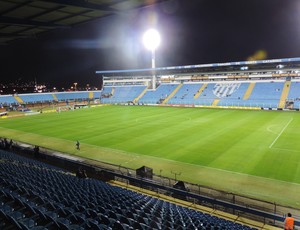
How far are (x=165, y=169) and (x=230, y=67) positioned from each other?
57.8m

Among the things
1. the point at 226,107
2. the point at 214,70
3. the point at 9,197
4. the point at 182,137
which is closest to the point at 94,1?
the point at 9,197

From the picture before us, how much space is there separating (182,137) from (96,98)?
2791 inches

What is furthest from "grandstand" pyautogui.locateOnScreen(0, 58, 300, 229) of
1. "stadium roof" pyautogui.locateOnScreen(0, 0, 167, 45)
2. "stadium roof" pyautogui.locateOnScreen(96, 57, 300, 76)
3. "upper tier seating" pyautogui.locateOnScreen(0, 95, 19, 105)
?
"stadium roof" pyautogui.locateOnScreen(0, 0, 167, 45)

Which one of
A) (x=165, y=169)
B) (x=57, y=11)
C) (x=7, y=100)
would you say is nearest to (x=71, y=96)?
(x=7, y=100)

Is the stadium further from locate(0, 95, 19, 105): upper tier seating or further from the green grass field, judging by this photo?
locate(0, 95, 19, 105): upper tier seating

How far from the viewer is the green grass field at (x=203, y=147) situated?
746 inches

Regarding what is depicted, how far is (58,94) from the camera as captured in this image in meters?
91.7

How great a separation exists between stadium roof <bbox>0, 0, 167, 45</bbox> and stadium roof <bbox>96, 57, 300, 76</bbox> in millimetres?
53817

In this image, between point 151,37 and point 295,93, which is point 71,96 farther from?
point 295,93

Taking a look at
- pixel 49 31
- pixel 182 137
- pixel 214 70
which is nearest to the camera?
pixel 49 31

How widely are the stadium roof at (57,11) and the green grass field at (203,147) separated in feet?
41.9

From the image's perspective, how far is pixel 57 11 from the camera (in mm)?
15008

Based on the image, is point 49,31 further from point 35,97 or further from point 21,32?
point 35,97

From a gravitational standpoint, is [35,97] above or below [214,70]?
below
